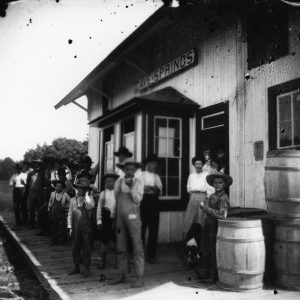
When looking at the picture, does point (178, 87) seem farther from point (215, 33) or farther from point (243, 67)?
point (243, 67)

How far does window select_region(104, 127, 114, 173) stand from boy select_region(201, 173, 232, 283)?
4586 millimetres

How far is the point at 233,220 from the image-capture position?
4289 mm

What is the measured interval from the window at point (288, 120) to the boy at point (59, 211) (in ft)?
14.8

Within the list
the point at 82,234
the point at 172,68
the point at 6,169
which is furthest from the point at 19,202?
the point at 6,169

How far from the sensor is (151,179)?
580cm

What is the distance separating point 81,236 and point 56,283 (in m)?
0.70

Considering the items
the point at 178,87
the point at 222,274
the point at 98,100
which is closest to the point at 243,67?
the point at 178,87

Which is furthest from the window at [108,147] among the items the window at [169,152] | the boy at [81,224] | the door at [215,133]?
the boy at [81,224]

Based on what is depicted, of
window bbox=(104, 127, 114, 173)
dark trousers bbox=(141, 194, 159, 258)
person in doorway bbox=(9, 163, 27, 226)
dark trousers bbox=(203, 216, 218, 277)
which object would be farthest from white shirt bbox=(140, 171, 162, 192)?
person in doorway bbox=(9, 163, 27, 226)

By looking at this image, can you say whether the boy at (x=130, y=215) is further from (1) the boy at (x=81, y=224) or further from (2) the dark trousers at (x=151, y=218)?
(2) the dark trousers at (x=151, y=218)

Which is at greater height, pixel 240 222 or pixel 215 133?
pixel 215 133

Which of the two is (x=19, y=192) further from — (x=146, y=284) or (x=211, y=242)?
(x=211, y=242)

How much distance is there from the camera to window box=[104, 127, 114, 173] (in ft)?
30.5

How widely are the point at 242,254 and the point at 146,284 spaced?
4.19ft
